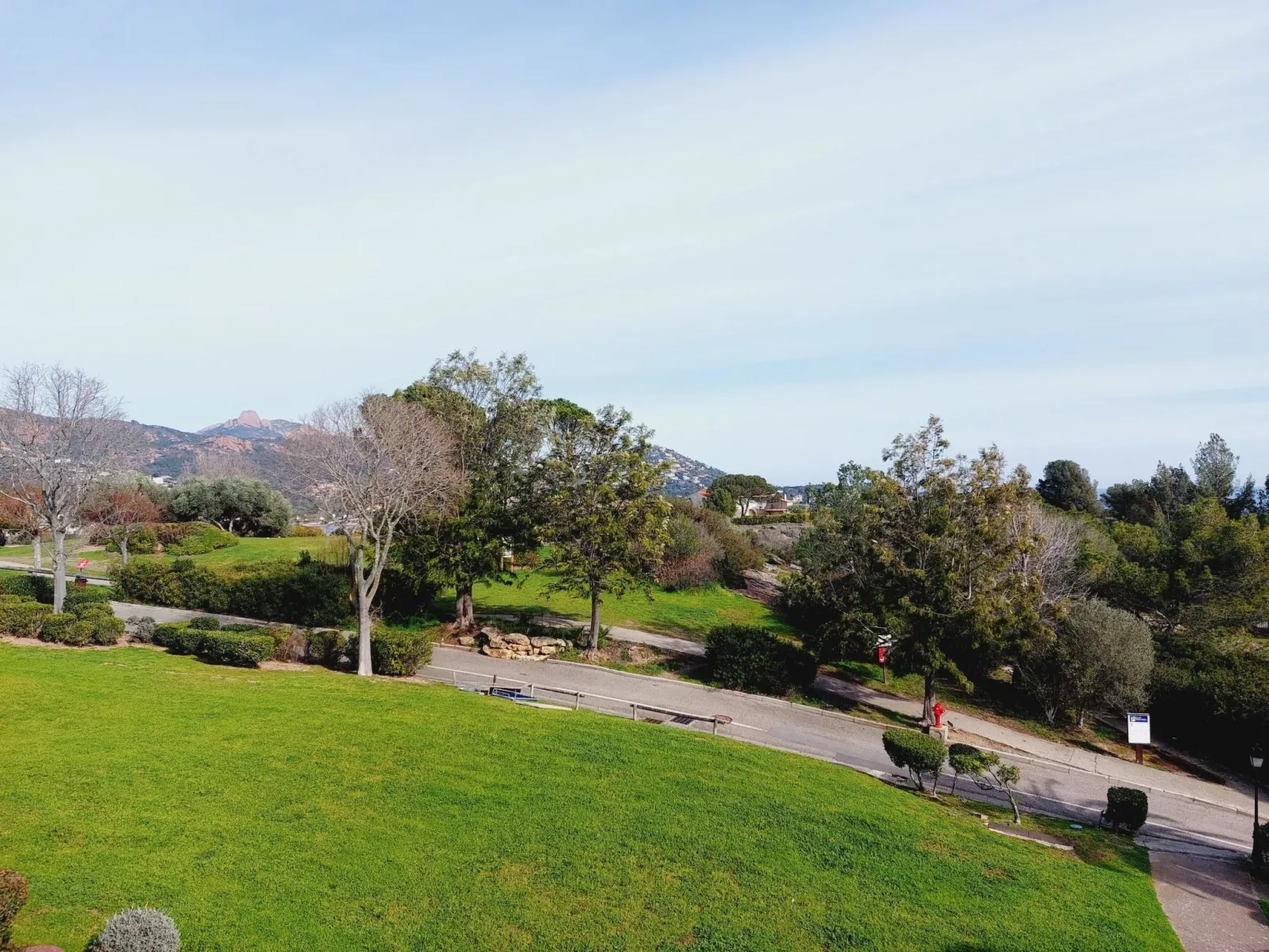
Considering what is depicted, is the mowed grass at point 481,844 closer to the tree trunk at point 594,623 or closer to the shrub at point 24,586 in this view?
the tree trunk at point 594,623

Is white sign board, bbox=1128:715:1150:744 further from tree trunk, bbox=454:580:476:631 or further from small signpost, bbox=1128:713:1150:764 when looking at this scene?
tree trunk, bbox=454:580:476:631

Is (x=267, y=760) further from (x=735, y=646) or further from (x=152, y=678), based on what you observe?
(x=735, y=646)

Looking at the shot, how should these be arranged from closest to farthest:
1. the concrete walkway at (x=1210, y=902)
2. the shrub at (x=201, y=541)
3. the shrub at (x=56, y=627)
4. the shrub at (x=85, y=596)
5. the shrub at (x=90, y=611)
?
the concrete walkway at (x=1210, y=902) < the shrub at (x=56, y=627) < the shrub at (x=90, y=611) < the shrub at (x=85, y=596) < the shrub at (x=201, y=541)

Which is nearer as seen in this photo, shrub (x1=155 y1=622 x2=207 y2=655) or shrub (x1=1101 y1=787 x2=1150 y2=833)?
shrub (x1=1101 y1=787 x2=1150 y2=833)

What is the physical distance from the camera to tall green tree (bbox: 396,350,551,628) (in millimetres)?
26703

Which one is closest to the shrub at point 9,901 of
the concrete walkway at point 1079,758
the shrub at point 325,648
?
the shrub at point 325,648

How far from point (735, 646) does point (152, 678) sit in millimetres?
16784

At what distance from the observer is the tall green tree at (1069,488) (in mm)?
68125

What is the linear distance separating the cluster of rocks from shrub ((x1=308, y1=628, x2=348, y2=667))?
568 centimetres

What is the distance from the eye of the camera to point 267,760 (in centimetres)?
1240

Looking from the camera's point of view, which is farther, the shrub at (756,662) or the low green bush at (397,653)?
the shrub at (756,662)

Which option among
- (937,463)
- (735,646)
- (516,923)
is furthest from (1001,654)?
(516,923)

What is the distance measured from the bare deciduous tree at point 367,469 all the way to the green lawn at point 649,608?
8645mm

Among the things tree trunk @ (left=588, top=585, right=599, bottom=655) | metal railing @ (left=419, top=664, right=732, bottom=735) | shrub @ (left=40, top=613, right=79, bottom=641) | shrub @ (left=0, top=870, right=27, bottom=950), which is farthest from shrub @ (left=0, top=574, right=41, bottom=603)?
shrub @ (left=0, top=870, right=27, bottom=950)
